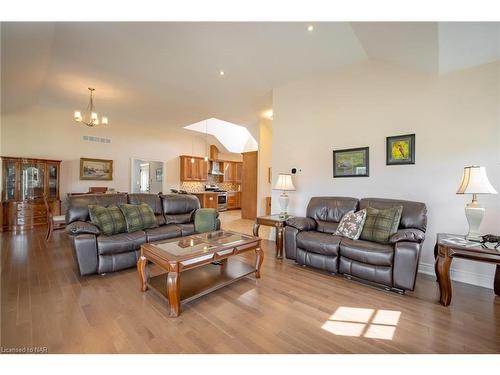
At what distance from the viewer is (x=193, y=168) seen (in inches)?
338

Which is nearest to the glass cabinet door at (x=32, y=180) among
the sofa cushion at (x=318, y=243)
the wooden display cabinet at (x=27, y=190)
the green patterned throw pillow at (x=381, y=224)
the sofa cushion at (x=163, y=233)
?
the wooden display cabinet at (x=27, y=190)

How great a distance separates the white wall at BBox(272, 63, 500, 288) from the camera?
2564mm

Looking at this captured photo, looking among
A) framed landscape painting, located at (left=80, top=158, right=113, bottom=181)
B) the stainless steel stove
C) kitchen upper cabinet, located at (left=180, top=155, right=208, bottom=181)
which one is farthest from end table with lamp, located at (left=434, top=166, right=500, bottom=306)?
framed landscape painting, located at (left=80, top=158, right=113, bottom=181)

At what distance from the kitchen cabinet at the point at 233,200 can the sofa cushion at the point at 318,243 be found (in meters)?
6.84

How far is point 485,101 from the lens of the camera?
2.55 meters

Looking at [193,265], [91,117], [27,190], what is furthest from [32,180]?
[193,265]

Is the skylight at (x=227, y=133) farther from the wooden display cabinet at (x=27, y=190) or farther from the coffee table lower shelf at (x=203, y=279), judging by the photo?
the coffee table lower shelf at (x=203, y=279)

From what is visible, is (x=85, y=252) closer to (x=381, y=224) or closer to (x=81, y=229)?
(x=81, y=229)

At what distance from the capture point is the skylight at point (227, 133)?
8.47m

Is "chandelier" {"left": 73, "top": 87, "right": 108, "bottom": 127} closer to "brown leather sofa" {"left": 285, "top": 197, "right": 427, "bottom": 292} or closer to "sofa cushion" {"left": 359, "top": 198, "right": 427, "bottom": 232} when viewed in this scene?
"brown leather sofa" {"left": 285, "top": 197, "right": 427, "bottom": 292}

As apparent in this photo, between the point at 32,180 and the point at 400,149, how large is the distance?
7675mm
